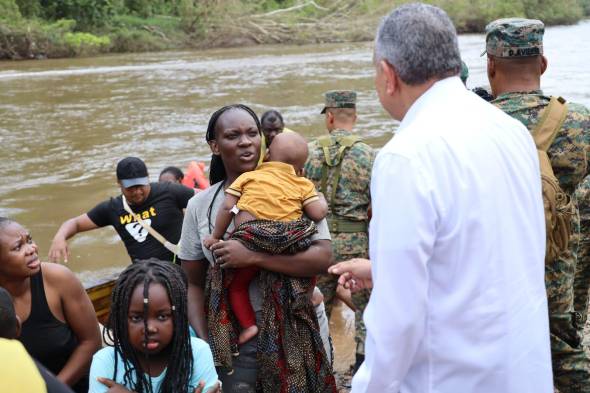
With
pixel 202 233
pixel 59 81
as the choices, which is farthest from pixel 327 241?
pixel 59 81

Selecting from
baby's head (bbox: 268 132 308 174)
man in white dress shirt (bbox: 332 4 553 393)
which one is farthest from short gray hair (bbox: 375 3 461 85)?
baby's head (bbox: 268 132 308 174)

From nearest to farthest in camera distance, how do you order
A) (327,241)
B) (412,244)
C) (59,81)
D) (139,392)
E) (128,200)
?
1. (412,244)
2. (139,392)
3. (327,241)
4. (128,200)
5. (59,81)

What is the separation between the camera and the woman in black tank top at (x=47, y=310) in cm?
314

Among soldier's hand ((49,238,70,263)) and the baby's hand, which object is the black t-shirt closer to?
soldier's hand ((49,238,70,263))

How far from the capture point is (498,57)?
3.34 m

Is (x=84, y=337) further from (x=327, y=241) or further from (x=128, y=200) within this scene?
(x=128, y=200)

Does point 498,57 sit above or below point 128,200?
above

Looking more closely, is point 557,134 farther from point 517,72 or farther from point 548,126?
point 517,72

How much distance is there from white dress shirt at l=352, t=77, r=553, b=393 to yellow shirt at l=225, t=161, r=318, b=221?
1.08 m

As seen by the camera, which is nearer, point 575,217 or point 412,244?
point 412,244

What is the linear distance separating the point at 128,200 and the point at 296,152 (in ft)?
7.44

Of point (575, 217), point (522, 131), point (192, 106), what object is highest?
point (522, 131)

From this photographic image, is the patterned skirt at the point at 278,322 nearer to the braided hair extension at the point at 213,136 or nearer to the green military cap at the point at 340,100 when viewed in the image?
the braided hair extension at the point at 213,136

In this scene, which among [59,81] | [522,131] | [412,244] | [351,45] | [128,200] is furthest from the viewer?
[351,45]
